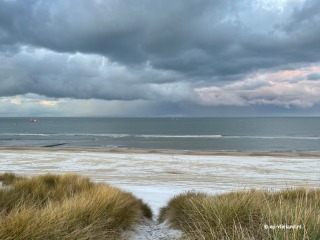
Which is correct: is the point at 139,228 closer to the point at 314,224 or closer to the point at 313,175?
the point at 314,224

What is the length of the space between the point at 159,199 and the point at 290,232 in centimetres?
747

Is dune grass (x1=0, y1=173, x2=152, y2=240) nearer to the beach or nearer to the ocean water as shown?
the beach

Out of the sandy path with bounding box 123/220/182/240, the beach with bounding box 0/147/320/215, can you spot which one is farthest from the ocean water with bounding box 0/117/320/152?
the sandy path with bounding box 123/220/182/240

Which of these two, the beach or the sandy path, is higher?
the sandy path

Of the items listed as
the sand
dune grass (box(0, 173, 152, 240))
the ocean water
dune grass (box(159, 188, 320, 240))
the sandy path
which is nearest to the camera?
dune grass (box(0, 173, 152, 240))

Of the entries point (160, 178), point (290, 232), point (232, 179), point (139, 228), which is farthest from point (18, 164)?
point (290, 232)

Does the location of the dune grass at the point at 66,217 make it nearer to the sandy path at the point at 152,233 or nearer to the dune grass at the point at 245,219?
the sandy path at the point at 152,233

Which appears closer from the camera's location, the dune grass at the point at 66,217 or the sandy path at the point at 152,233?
the dune grass at the point at 66,217

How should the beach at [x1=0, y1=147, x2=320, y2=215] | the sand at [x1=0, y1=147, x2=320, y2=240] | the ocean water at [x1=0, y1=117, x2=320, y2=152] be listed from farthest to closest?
the ocean water at [x1=0, y1=117, x2=320, y2=152] → the beach at [x1=0, y1=147, x2=320, y2=215] → the sand at [x1=0, y1=147, x2=320, y2=240]

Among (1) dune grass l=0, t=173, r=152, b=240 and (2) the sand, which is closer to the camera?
(1) dune grass l=0, t=173, r=152, b=240

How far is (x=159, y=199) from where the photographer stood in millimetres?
10930

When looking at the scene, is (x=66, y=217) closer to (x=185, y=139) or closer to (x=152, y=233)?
(x=152, y=233)

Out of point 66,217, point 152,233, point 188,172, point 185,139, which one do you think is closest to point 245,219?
point 152,233

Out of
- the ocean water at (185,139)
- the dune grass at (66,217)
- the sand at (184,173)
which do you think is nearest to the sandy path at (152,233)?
the dune grass at (66,217)
